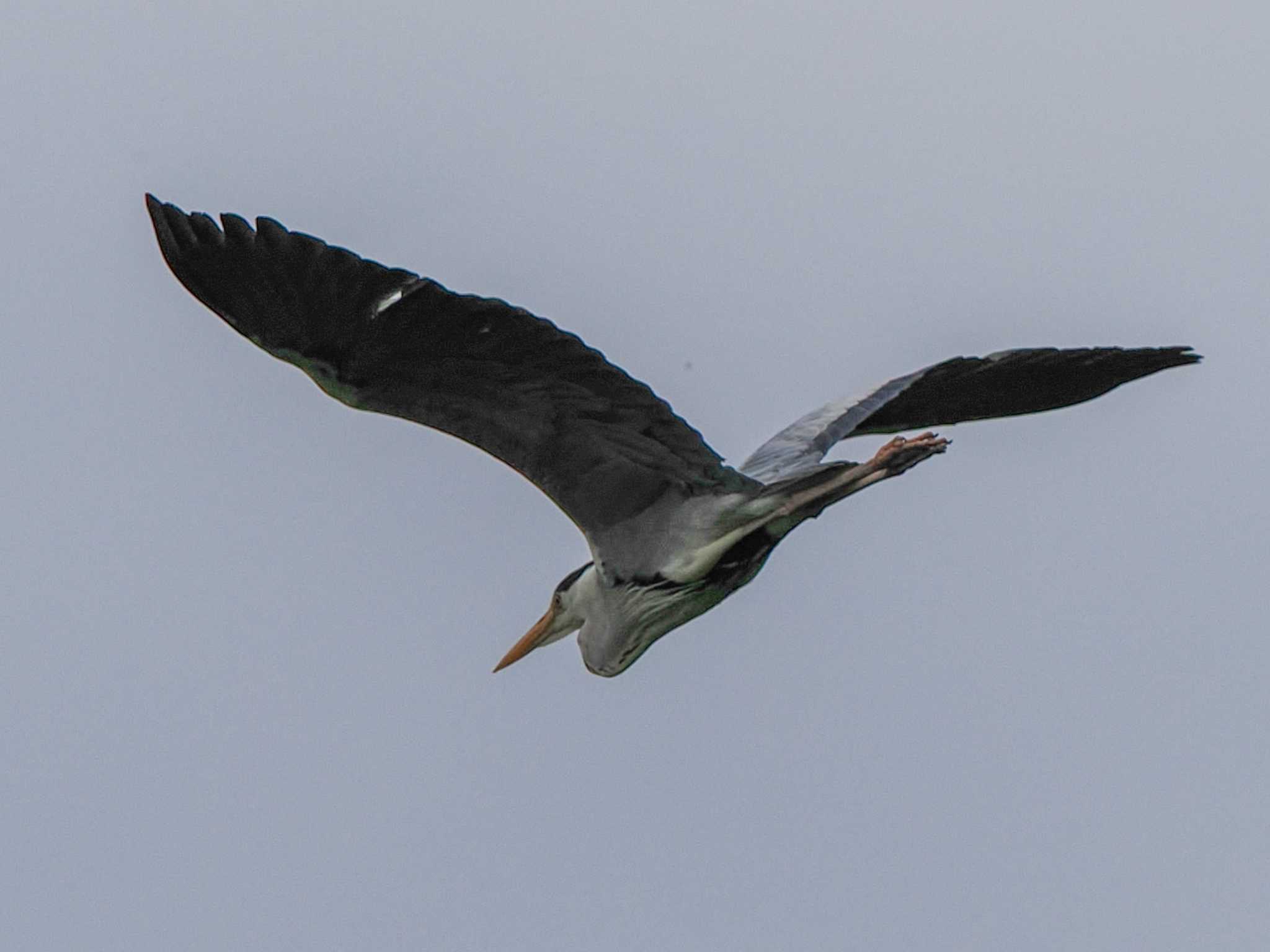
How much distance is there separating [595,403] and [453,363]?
0.54 m

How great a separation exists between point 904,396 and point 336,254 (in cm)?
284

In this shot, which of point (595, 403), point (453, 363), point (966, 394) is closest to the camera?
point (453, 363)

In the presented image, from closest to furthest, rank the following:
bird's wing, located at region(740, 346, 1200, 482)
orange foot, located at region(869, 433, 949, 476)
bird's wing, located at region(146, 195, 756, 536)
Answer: bird's wing, located at region(146, 195, 756, 536) < orange foot, located at region(869, 433, 949, 476) < bird's wing, located at region(740, 346, 1200, 482)

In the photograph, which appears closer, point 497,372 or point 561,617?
point 497,372

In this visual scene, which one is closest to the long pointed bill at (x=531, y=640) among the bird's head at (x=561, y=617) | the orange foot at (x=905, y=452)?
the bird's head at (x=561, y=617)

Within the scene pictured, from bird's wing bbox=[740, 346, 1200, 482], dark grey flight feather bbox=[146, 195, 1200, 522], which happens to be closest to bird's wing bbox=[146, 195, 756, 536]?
dark grey flight feather bbox=[146, 195, 1200, 522]

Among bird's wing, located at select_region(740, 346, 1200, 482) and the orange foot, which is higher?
bird's wing, located at select_region(740, 346, 1200, 482)

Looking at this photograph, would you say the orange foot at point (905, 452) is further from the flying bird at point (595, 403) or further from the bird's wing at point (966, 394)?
the bird's wing at point (966, 394)

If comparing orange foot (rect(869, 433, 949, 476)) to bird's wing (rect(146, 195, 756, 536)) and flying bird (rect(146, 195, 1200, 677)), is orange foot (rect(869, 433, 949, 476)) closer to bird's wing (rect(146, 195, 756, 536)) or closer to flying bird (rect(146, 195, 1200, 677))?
flying bird (rect(146, 195, 1200, 677))

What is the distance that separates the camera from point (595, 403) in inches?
359

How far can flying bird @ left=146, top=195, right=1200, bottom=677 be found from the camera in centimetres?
856

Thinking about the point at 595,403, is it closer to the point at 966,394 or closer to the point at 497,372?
the point at 497,372

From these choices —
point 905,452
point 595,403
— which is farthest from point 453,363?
point 905,452

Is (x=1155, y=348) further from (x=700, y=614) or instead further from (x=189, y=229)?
(x=189, y=229)
